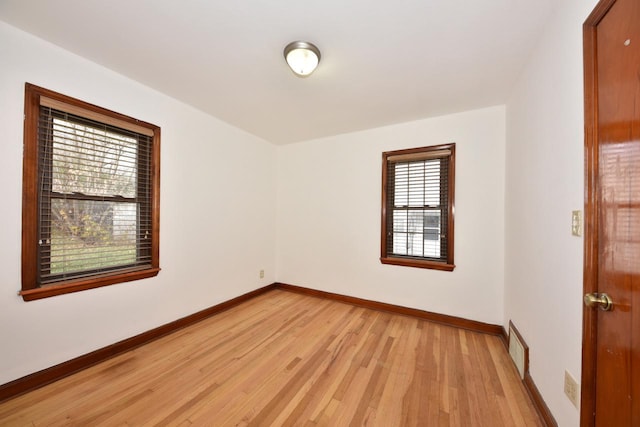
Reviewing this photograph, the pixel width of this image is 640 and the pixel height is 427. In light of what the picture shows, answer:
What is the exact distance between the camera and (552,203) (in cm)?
138

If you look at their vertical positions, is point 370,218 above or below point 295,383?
above

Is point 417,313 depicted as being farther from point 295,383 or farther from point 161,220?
point 161,220

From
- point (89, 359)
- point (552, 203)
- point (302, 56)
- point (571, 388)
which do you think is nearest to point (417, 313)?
point (571, 388)

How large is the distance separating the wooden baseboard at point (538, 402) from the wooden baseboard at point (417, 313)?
0.83 m

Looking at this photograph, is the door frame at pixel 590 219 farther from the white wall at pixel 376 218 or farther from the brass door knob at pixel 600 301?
the white wall at pixel 376 218

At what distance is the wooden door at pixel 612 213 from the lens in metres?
0.81

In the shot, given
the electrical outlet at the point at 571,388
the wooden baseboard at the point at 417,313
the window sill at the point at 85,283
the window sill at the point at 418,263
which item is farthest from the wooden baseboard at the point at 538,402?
the window sill at the point at 85,283

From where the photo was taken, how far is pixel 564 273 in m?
1.24

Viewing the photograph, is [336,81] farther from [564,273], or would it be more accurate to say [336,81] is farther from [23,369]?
[23,369]

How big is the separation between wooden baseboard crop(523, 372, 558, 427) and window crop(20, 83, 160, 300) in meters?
3.23

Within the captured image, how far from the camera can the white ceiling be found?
4.47 feet

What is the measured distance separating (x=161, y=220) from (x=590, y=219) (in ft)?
10.5

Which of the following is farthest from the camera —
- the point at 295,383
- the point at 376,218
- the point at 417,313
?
the point at 376,218

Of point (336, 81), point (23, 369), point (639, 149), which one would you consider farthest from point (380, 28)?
point (23, 369)
